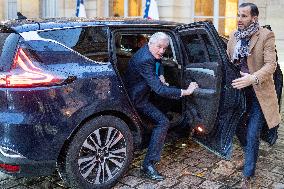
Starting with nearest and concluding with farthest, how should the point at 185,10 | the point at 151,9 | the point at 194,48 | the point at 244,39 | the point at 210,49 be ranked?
1. the point at 244,39
2. the point at 210,49
3. the point at 194,48
4. the point at 151,9
5. the point at 185,10

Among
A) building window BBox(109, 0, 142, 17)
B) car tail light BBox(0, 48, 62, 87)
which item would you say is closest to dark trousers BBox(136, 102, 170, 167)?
car tail light BBox(0, 48, 62, 87)

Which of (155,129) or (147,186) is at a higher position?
(155,129)

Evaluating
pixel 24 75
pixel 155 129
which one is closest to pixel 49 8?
pixel 155 129

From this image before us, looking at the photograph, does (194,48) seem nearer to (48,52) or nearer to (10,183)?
(48,52)

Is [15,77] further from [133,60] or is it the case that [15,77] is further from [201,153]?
[201,153]

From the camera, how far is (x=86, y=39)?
3770 millimetres

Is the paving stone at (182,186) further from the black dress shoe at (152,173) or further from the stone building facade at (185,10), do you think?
the stone building facade at (185,10)

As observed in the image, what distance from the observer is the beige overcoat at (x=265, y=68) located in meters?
3.75

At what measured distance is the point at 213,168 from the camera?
4473mm

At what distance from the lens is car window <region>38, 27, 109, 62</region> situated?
3.63 m

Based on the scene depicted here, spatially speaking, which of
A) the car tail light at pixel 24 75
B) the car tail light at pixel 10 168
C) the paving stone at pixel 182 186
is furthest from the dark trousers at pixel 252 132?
the car tail light at pixel 10 168

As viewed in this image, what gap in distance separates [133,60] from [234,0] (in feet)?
27.2

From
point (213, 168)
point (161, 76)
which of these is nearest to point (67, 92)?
point (161, 76)

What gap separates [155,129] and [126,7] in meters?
9.35
